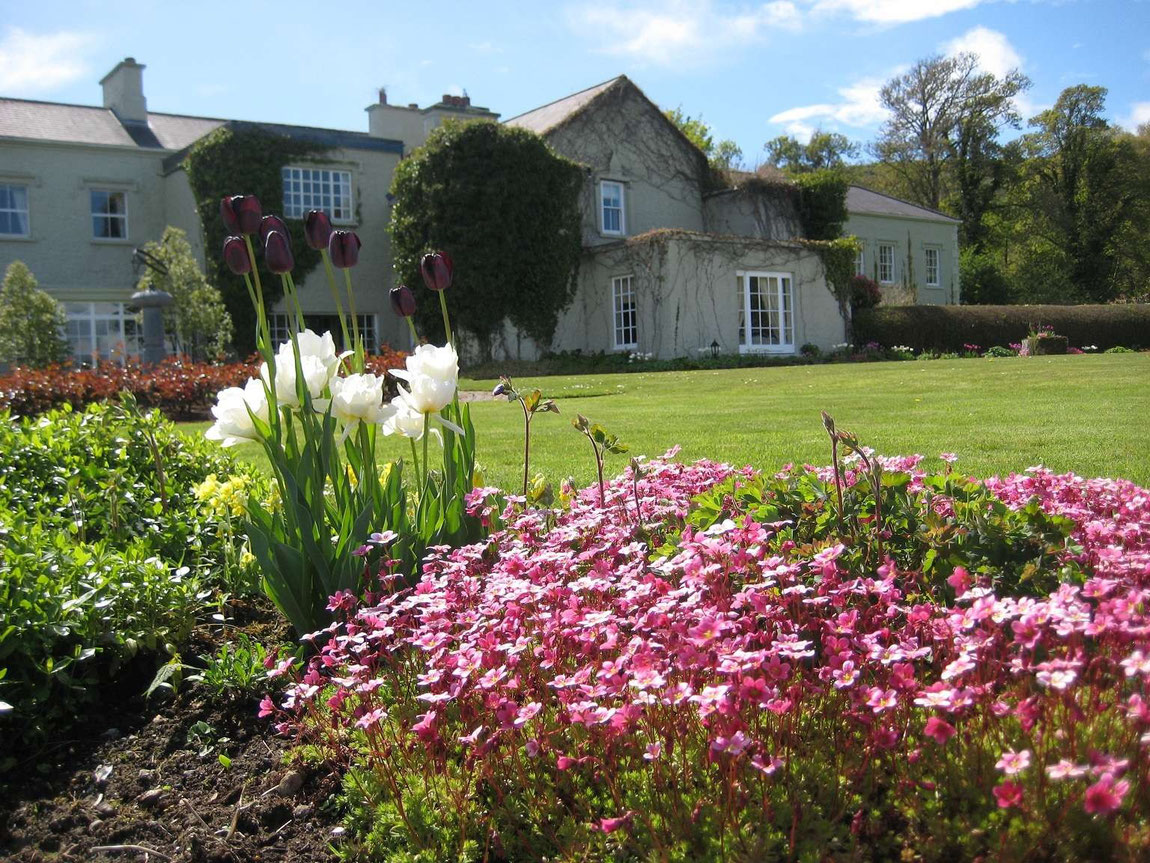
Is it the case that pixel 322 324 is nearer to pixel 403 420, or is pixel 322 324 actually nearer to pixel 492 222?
pixel 492 222

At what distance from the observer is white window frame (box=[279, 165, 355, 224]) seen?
22000mm

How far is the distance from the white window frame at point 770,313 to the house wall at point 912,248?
858cm

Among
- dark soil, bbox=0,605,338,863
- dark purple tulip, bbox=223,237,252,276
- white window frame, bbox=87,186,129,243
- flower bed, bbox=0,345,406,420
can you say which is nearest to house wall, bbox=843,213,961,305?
white window frame, bbox=87,186,129,243

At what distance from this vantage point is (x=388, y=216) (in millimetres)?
23203

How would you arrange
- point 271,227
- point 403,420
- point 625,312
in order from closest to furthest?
point 271,227, point 403,420, point 625,312

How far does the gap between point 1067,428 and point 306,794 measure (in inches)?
244

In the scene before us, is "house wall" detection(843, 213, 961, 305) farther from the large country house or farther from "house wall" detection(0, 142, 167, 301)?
"house wall" detection(0, 142, 167, 301)

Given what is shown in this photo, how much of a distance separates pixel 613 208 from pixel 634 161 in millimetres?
1412

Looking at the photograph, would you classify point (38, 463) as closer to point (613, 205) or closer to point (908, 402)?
point (908, 402)

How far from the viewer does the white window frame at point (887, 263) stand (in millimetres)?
31031

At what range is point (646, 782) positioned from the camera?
179cm

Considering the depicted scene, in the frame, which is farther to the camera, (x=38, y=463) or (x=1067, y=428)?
(x=1067, y=428)

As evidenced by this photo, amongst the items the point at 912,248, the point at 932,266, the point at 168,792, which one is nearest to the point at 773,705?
the point at 168,792

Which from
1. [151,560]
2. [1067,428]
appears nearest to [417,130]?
[1067,428]
